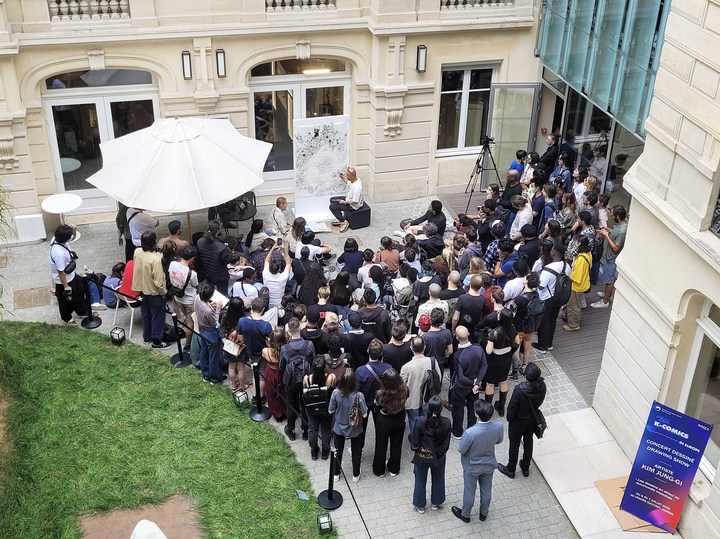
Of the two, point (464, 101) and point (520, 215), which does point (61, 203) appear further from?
point (464, 101)

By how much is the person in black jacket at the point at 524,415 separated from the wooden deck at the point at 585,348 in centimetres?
200

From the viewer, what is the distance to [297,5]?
16.2 m

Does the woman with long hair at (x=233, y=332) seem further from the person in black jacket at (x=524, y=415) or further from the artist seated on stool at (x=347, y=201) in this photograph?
the artist seated on stool at (x=347, y=201)

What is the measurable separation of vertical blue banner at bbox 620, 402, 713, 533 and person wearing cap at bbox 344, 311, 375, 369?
3625 mm

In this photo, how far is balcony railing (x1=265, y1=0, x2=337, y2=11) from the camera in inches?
633

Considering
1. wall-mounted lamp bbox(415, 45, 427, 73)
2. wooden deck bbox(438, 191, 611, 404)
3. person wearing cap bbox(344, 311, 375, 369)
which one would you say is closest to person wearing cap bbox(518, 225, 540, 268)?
wooden deck bbox(438, 191, 611, 404)

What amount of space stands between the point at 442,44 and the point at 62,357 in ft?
31.3

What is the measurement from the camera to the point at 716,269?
8.86 meters

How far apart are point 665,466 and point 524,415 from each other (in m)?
1.70

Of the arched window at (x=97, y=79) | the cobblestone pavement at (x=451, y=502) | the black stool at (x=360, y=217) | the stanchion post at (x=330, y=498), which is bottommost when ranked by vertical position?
the cobblestone pavement at (x=451, y=502)

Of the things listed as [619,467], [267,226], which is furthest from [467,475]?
[267,226]

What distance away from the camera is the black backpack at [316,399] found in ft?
34.0

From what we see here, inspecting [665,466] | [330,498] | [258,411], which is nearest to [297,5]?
[258,411]

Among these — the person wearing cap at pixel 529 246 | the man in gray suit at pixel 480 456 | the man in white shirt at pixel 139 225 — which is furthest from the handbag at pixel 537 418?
the man in white shirt at pixel 139 225
